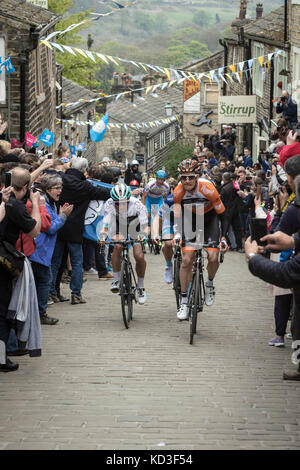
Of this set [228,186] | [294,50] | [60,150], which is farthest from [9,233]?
[294,50]

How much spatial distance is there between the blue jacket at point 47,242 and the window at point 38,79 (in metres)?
12.4

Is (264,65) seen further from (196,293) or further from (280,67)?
(196,293)

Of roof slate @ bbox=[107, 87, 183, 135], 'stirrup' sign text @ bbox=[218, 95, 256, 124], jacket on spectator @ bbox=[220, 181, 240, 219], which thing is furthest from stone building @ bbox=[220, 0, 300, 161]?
roof slate @ bbox=[107, 87, 183, 135]

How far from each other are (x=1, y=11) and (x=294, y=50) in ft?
32.6

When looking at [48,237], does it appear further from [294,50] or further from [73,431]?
[294,50]

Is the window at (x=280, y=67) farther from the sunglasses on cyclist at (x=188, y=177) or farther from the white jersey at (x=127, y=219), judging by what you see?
the sunglasses on cyclist at (x=188, y=177)

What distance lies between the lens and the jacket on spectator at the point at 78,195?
40.8 ft

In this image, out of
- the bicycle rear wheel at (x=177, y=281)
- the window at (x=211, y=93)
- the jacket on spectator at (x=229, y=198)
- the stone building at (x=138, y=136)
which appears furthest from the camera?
the stone building at (x=138, y=136)

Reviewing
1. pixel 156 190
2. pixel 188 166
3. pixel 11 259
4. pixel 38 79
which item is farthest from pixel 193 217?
pixel 38 79

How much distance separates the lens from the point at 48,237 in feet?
35.9

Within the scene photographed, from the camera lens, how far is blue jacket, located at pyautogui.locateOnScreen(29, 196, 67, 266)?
10547 mm

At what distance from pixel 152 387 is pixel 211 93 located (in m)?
60.9

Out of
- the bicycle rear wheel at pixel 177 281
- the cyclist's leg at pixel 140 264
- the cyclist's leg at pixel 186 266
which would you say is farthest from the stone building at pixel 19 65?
the cyclist's leg at pixel 186 266

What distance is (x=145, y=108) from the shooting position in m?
82.3
